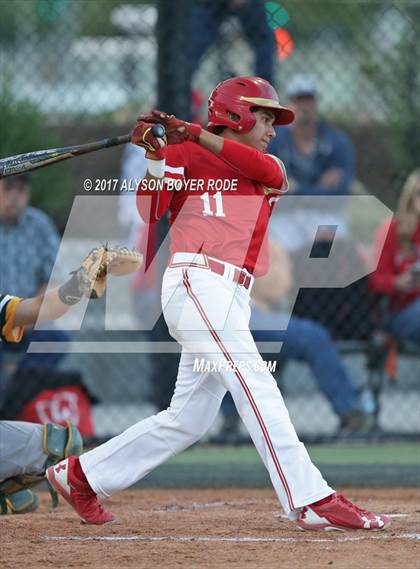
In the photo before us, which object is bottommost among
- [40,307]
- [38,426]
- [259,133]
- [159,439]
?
[159,439]

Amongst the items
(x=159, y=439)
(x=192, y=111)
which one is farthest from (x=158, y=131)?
(x=192, y=111)

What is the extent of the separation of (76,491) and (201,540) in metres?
0.55

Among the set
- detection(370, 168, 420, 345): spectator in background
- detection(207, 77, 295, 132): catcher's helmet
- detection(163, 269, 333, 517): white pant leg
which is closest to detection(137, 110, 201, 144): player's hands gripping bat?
detection(207, 77, 295, 132): catcher's helmet

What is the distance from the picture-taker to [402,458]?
6.43 meters

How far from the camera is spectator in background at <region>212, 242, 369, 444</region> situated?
653 cm

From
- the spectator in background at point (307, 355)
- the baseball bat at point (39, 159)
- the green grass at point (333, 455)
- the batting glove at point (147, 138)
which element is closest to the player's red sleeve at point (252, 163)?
the batting glove at point (147, 138)

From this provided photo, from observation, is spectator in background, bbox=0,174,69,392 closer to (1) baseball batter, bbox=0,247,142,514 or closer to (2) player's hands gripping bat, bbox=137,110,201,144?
(1) baseball batter, bbox=0,247,142,514

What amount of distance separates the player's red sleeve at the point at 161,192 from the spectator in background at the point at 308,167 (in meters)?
2.93

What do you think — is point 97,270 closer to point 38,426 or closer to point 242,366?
point 242,366

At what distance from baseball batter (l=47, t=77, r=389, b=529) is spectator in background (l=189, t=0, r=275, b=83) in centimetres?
244

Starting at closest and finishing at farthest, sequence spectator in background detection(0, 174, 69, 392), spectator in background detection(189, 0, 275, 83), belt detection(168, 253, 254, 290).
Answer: belt detection(168, 253, 254, 290) < spectator in background detection(0, 174, 69, 392) < spectator in background detection(189, 0, 275, 83)

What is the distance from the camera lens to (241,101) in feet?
14.0

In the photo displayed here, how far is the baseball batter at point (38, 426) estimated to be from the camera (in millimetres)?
4199

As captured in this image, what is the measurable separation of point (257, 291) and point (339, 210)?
1009mm
